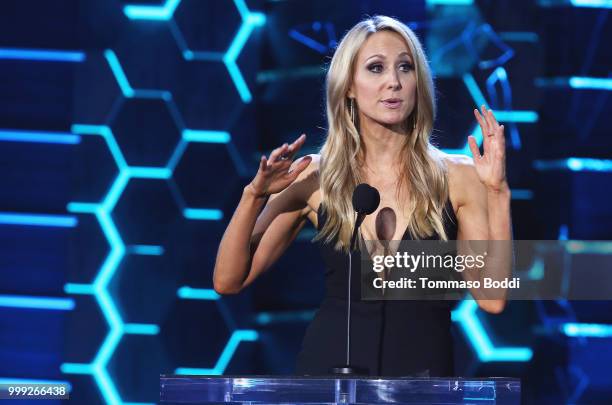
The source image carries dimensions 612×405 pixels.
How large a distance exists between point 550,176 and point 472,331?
1.82 ft

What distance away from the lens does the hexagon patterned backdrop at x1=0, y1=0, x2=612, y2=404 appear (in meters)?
3.03

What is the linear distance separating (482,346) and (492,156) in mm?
1227

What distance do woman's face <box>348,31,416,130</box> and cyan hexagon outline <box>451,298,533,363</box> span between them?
103 cm

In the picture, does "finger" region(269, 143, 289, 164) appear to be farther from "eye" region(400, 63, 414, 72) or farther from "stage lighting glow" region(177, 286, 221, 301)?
"stage lighting glow" region(177, 286, 221, 301)

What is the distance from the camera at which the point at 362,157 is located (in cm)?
223

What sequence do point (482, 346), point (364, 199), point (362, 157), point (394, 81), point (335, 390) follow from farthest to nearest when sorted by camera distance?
1. point (482, 346)
2. point (362, 157)
3. point (394, 81)
4. point (364, 199)
5. point (335, 390)

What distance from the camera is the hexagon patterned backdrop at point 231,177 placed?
3025mm

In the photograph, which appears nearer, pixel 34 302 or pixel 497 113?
pixel 497 113

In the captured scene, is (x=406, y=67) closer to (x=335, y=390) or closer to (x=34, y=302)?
(x=335, y=390)

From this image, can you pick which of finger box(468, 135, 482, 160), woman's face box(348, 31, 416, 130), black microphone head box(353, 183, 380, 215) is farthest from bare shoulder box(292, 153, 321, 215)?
black microphone head box(353, 183, 380, 215)

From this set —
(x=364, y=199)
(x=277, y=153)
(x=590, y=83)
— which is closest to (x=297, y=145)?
(x=277, y=153)

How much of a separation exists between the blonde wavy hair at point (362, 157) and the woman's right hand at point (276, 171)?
181mm

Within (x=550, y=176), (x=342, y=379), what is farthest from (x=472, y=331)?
(x=342, y=379)

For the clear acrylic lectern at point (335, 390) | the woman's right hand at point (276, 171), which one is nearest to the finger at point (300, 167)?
the woman's right hand at point (276, 171)
